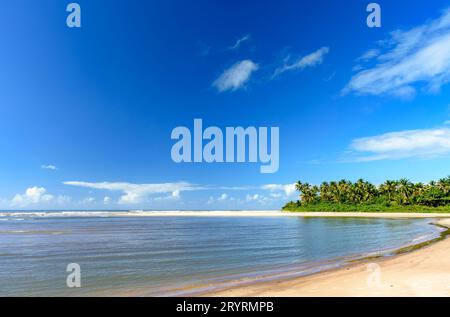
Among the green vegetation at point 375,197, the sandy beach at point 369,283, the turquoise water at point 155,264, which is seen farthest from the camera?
the green vegetation at point 375,197

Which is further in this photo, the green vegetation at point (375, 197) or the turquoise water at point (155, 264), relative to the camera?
the green vegetation at point (375, 197)

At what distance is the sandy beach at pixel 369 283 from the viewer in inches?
468

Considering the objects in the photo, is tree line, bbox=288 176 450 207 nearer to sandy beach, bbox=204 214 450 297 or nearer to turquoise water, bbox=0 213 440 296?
turquoise water, bbox=0 213 440 296

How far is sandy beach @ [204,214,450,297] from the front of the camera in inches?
468

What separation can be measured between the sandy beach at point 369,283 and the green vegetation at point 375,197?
90088mm

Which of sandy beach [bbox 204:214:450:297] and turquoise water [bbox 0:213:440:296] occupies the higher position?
sandy beach [bbox 204:214:450:297]

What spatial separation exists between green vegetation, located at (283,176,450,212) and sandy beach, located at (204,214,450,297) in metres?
90.1

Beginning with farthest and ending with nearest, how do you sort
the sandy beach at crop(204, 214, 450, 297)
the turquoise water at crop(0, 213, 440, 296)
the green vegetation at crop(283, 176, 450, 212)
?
the green vegetation at crop(283, 176, 450, 212), the turquoise water at crop(0, 213, 440, 296), the sandy beach at crop(204, 214, 450, 297)

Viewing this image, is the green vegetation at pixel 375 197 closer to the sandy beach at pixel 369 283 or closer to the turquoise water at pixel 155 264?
the turquoise water at pixel 155 264

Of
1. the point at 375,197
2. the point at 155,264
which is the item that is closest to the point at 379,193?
the point at 375,197

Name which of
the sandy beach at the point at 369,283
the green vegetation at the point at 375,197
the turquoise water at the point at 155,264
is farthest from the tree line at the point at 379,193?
the sandy beach at the point at 369,283

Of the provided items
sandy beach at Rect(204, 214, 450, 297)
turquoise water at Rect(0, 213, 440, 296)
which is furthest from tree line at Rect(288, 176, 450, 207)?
sandy beach at Rect(204, 214, 450, 297)
